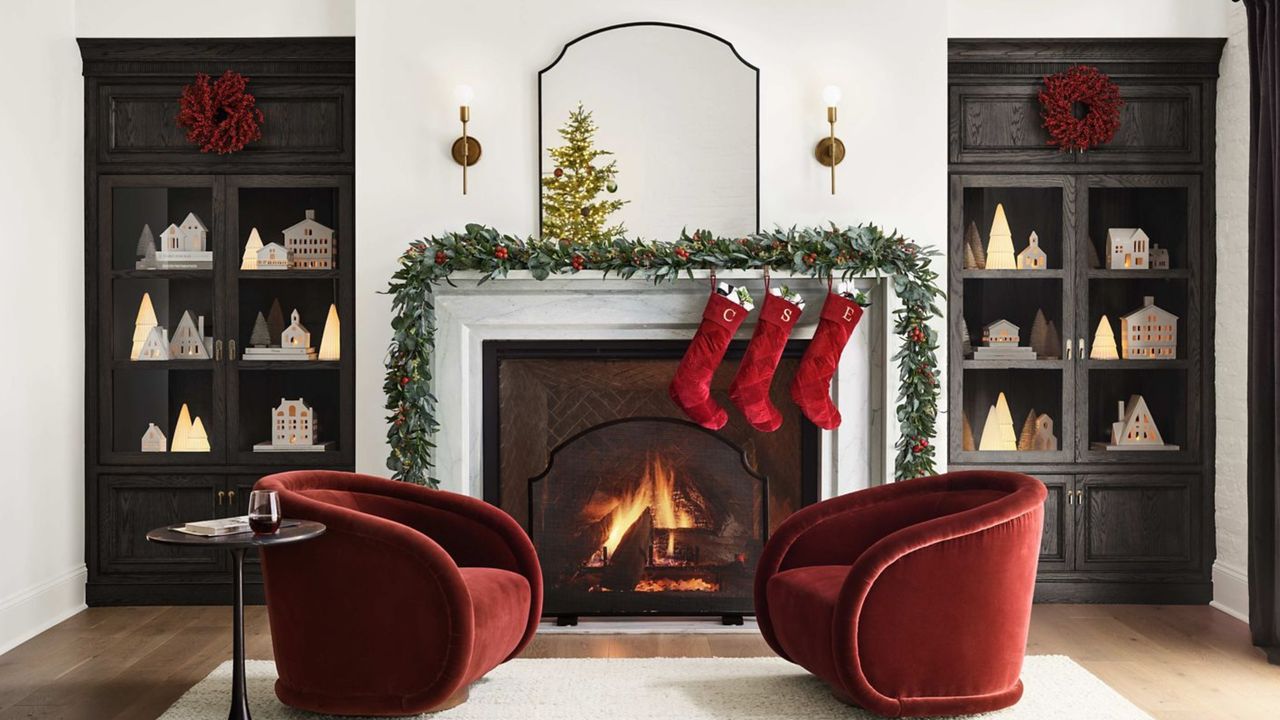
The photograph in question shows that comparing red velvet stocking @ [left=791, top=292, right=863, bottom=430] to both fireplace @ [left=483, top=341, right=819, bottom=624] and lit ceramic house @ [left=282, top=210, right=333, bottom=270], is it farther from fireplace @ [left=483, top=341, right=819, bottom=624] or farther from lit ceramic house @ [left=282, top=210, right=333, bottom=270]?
lit ceramic house @ [left=282, top=210, right=333, bottom=270]

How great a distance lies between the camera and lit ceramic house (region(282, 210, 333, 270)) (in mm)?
4926

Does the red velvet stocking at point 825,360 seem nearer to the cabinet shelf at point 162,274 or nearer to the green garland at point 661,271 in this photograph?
the green garland at point 661,271

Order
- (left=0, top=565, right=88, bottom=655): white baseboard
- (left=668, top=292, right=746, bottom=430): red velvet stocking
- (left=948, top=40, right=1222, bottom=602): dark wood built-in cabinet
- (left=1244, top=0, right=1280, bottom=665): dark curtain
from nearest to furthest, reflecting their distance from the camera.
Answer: (left=1244, top=0, right=1280, bottom=665): dark curtain
(left=0, top=565, right=88, bottom=655): white baseboard
(left=668, top=292, right=746, bottom=430): red velvet stocking
(left=948, top=40, right=1222, bottom=602): dark wood built-in cabinet

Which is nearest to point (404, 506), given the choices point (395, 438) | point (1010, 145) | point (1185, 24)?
point (395, 438)

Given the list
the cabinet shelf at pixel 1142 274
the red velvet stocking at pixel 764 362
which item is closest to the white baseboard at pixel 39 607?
the red velvet stocking at pixel 764 362

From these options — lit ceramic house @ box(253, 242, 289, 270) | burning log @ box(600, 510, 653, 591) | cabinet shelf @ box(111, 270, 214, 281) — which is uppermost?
lit ceramic house @ box(253, 242, 289, 270)

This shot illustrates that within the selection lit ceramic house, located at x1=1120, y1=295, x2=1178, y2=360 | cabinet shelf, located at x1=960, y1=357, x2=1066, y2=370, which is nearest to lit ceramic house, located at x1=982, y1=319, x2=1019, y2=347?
cabinet shelf, located at x1=960, y1=357, x2=1066, y2=370

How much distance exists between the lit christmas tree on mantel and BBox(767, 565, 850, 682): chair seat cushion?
1683 millimetres

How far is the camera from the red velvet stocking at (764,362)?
4.25 metres

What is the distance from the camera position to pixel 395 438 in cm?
425

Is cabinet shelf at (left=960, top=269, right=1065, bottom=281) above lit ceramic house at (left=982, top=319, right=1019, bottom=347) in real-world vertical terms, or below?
above

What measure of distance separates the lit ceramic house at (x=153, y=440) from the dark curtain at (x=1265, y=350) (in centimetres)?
452

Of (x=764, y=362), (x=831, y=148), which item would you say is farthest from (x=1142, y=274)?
(x=764, y=362)

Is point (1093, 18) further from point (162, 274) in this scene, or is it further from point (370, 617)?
point (162, 274)
